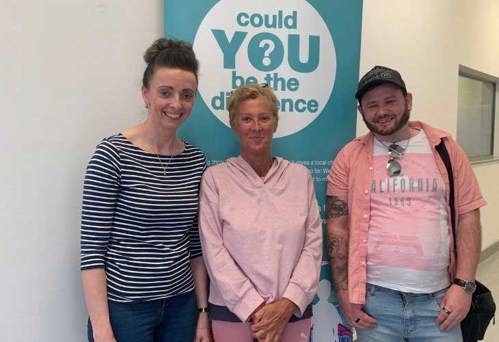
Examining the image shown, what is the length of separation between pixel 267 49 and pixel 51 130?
94 centimetres

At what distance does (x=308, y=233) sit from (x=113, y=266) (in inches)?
28.1

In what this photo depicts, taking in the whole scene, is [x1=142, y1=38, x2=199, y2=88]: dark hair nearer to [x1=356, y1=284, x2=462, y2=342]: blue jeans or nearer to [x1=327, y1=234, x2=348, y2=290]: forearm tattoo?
[x1=327, y1=234, x2=348, y2=290]: forearm tattoo

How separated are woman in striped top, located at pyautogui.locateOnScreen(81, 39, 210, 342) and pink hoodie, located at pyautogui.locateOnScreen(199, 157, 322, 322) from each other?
11 centimetres

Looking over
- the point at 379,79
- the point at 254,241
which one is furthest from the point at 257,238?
the point at 379,79

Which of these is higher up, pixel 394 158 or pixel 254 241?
pixel 394 158

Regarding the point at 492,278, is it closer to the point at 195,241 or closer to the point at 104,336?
the point at 195,241

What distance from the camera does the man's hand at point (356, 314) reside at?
1645mm

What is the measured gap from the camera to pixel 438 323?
5.21 feet

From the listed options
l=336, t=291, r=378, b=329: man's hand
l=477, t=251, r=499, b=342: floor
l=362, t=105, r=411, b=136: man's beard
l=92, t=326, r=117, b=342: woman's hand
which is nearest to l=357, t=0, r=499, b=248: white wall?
l=477, t=251, r=499, b=342: floor

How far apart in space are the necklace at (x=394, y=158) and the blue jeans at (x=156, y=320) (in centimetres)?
92

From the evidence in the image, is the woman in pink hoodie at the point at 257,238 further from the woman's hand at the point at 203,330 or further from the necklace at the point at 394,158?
the necklace at the point at 394,158

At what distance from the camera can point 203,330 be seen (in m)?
1.54

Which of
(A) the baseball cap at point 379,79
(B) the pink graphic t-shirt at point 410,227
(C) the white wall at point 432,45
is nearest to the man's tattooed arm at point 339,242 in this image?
(B) the pink graphic t-shirt at point 410,227

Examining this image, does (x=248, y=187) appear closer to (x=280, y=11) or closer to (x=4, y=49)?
(x=280, y=11)
